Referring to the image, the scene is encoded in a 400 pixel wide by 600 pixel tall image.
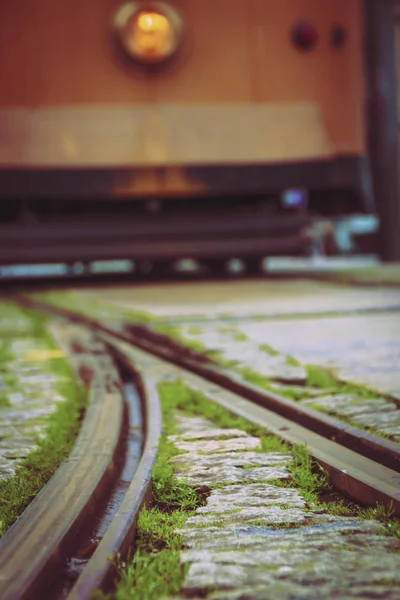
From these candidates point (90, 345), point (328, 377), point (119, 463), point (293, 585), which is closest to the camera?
point (293, 585)

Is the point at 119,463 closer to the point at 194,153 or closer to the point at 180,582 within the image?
the point at 180,582

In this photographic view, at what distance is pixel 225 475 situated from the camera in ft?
6.31

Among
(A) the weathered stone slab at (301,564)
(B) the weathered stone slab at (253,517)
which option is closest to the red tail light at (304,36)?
(B) the weathered stone slab at (253,517)

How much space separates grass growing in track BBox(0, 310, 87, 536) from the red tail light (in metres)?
6.35

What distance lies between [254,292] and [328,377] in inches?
174

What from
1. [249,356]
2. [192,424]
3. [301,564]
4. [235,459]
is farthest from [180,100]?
[301,564]

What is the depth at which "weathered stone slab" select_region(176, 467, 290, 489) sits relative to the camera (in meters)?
1.87

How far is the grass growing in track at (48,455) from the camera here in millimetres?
1694

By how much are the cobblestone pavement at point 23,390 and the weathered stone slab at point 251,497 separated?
59 cm

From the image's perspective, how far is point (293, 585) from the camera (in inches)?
49.0

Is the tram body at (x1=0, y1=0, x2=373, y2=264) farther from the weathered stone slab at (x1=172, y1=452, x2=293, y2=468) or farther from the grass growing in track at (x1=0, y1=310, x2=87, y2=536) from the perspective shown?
the weathered stone slab at (x1=172, y1=452, x2=293, y2=468)

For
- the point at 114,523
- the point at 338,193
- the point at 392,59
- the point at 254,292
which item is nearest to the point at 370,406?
the point at 114,523

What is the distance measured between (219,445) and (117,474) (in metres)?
0.35

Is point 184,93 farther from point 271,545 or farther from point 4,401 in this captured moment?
point 271,545
